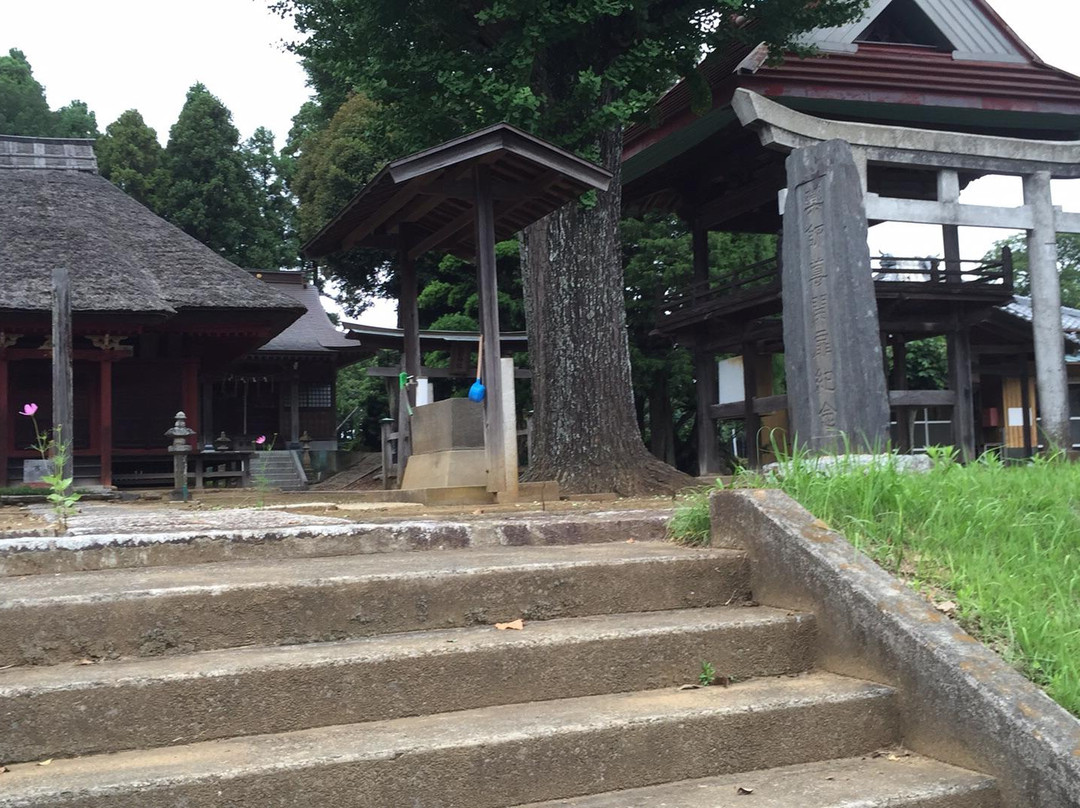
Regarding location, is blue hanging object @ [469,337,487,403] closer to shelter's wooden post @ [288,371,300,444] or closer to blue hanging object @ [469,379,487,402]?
blue hanging object @ [469,379,487,402]

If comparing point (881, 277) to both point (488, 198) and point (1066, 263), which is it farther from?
point (1066, 263)

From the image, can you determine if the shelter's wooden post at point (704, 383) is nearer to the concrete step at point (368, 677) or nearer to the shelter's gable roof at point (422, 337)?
the shelter's gable roof at point (422, 337)

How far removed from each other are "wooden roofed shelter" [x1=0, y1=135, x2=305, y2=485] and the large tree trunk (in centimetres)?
698

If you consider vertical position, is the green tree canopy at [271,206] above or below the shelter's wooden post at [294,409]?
above

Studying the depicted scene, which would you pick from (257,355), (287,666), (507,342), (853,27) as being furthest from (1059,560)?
(257,355)

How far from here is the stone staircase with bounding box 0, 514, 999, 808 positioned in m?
2.34

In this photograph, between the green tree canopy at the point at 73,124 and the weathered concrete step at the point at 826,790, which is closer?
the weathered concrete step at the point at 826,790

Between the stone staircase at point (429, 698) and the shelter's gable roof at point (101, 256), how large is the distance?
11.7 m

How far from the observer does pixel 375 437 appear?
2733cm

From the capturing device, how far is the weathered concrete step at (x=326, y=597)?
9.12 feet

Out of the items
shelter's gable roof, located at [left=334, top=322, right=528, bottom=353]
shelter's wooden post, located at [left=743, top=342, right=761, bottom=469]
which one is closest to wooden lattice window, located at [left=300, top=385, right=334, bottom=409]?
shelter's gable roof, located at [left=334, top=322, right=528, bottom=353]

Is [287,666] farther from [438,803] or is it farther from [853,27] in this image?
[853,27]

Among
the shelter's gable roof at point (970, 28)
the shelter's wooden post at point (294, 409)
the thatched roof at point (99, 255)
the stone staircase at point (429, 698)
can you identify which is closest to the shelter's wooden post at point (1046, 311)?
the shelter's gable roof at point (970, 28)

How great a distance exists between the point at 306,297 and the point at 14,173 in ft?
28.2
